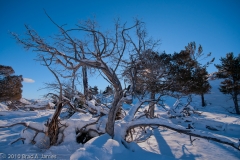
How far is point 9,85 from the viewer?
15789 millimetres

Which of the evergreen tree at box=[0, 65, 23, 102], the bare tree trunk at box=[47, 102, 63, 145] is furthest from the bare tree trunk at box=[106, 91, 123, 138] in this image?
the evergreen tree at box=[0, 65, 23, 102]

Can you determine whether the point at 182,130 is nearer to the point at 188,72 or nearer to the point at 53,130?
the point at 53,130

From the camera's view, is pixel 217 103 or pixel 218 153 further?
pixel 217 103

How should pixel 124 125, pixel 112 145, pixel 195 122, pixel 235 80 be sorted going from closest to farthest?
1. pixel 112 145
2. pixel 124 125
3. pixel 195 122
4. pixel 235 80

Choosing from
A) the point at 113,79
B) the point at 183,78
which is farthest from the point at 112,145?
the point at 183,78

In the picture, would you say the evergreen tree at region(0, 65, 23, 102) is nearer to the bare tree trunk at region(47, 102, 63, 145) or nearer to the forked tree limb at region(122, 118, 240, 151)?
the bare tree trunk at region(47, 102, 63, 145)

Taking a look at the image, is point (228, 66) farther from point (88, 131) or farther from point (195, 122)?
point (88, 131)

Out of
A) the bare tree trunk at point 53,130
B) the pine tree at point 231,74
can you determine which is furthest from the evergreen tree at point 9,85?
the pine tree at point 231,74

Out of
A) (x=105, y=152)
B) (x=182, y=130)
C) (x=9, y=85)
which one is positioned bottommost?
(x=105, y=152)

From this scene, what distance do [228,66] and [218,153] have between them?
55.1 ft

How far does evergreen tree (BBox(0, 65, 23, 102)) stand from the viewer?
50.5 feet

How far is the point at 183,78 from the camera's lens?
13469 millimetres

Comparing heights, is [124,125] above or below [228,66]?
A: below

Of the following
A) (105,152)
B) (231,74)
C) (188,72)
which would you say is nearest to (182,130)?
(105,152)
